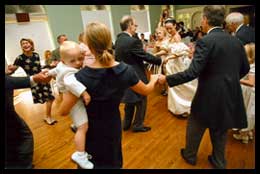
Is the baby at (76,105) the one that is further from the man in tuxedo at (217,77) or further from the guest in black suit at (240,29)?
the guest in black suit at (240,29)

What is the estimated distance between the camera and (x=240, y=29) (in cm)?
257

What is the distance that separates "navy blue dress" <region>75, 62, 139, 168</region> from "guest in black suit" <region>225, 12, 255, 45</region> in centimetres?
197

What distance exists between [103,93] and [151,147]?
4.67 feet

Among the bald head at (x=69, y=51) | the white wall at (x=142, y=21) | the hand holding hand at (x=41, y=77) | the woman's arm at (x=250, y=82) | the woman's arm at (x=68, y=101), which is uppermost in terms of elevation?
the white wall at (x=142, y=21)

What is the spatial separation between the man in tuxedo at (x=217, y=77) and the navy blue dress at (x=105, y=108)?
0.54 metres

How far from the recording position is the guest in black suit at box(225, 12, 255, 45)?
2508mm

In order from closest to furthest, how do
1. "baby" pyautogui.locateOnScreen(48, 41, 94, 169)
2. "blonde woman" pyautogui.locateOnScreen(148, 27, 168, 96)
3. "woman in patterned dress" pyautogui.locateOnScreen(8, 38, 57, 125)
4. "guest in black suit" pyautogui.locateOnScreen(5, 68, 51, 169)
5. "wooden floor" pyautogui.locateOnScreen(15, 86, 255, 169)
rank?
"baby" pyautogui.locateOnScreen(48, 41, 94, 169) < "guest in black suit" pyautogui.locateOnScreen(5, 68, 51, 169) < "wooden floor" pyautogui.locateOnScreen(15, 86, 255, 169) < "woman in patterned dress" pyautogui.locateOnScreen(8, 38, 57, 125) < "blonde woman" pyautogui.locateOnScreen(148, 27, 168, 96)

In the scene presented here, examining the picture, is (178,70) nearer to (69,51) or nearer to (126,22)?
(126,22)

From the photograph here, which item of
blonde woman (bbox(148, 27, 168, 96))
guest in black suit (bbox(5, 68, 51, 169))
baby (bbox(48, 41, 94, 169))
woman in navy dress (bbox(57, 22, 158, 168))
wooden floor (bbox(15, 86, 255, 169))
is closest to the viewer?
woman in navy dress (bbox(57, 22, 158, 168))

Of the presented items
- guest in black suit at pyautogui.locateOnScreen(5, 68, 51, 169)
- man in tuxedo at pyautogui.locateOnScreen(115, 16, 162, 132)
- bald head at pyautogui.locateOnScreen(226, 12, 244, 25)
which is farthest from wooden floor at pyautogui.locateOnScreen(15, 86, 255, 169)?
bald head at pyautogui.locateOnScreen(226, 12, 244, 25)

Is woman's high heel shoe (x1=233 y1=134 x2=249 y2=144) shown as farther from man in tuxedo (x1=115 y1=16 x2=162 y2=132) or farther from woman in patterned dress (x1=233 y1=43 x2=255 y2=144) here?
man in tuxedo (x1=115 y1=16 x2=162 y2=132)

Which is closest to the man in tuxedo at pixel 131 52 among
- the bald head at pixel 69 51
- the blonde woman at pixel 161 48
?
the blonde woman at pixel 161 48

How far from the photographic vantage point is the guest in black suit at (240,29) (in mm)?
2508

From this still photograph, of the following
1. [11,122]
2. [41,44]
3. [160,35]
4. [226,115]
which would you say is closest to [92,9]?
[41,44]
